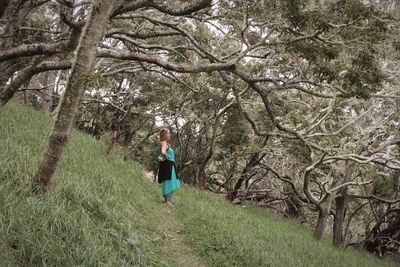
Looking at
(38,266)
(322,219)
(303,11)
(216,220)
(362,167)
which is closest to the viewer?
(38,266)

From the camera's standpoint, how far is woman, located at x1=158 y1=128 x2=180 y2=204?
9453mm

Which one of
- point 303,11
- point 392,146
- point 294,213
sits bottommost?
point 294,213

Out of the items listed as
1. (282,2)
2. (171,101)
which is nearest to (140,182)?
(282,2)

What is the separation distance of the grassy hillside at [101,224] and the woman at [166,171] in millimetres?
359

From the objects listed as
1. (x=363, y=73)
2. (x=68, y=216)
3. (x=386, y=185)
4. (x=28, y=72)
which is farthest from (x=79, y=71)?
(x=386, y=185)

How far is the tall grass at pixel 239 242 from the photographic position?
724 cm

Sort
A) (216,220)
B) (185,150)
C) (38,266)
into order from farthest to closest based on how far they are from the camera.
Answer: (185,150) → (216,220) → (38,266)

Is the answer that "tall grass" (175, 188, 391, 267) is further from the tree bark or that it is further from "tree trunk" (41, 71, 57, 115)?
"tree trunk" (41, 71, 57, 115)

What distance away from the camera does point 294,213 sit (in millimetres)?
19609

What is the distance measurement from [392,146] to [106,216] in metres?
7.90

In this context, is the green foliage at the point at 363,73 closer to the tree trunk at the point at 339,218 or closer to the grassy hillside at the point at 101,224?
the grassy hillside at the point at 101,224

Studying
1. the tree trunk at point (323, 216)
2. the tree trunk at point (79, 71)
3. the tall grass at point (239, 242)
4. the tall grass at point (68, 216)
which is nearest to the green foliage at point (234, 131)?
the tree trunk at point (323, 216)

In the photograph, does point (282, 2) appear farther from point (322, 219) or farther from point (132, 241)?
point (322, 219)

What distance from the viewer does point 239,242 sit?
7801 mm
